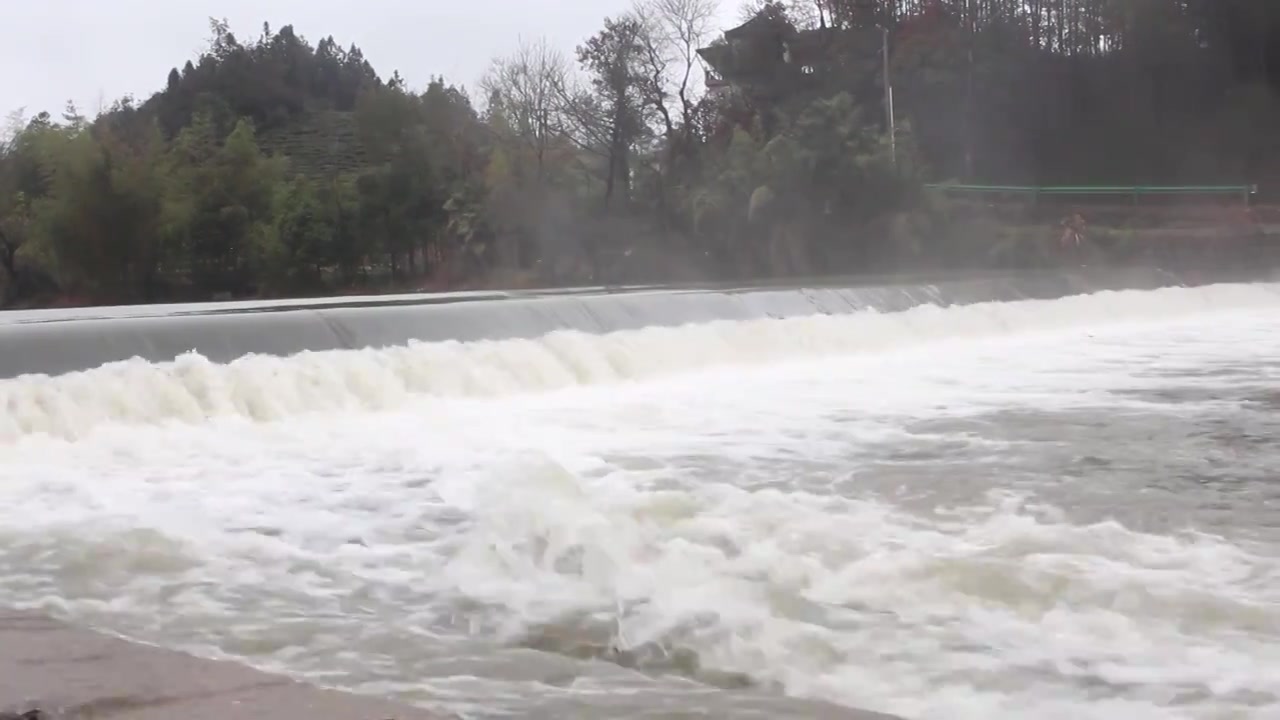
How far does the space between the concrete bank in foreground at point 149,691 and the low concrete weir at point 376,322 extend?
589 cm

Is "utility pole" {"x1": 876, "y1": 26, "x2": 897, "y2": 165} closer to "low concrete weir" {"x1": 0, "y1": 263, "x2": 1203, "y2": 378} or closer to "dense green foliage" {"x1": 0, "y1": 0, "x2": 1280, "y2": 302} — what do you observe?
"dense green foliage" {"x1": 0, "y1": 0, "x2": 1280, "y2": 302}

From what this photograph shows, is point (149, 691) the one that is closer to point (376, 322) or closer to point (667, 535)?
point (667, 535)

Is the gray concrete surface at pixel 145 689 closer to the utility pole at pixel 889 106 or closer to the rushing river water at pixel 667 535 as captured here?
the rushing river water at pixel 667 535

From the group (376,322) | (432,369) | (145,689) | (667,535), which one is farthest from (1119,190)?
(145,689)

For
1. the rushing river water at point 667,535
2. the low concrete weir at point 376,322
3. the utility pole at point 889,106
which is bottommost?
the rushing river water at point 667,535

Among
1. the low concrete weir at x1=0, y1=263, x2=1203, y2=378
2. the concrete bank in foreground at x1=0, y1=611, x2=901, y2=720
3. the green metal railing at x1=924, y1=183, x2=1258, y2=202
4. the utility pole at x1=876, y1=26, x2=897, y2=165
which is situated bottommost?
the concrete bank in foreground at x1=0, y1=611, x2=901, y2=720

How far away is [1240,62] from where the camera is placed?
Answer: 3041cm

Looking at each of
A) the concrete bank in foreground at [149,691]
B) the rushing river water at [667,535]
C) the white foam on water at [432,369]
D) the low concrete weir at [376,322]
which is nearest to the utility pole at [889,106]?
the low concrete weir at [376,322]

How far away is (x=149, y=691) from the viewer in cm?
251

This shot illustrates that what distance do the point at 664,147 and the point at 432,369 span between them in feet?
72.4

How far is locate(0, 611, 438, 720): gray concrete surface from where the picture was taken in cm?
235

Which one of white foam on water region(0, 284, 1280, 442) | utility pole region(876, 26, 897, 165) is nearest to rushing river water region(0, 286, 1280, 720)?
white foam on water region(0, 284, 1280, 442)

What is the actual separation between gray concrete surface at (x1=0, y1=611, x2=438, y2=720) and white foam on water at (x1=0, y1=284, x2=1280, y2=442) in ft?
16.5

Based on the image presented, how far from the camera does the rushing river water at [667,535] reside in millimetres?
3055
